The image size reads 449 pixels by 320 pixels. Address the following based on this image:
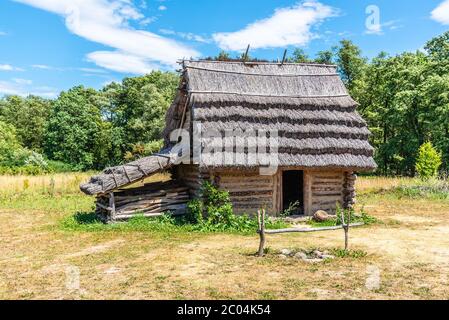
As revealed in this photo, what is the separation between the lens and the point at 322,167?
16828 millimetres

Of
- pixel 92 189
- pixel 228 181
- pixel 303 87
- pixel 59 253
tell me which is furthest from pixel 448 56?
pixel 59 253

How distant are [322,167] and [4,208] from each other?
15.9 metres

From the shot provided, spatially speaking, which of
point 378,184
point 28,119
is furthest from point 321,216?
point 28,119

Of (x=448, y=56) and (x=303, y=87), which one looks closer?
(x=303, y=87)

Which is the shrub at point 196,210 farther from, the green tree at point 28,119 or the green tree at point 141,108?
the green tree at point 28,119

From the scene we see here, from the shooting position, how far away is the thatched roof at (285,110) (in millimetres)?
16781

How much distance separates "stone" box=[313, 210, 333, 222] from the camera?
55.4 ft

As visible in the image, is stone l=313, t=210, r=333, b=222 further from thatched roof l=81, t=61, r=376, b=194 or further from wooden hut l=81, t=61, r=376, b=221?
thatched roof l=81, t=61, r=376, b=194

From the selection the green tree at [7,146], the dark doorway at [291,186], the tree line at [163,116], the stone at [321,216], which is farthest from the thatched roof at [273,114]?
the green tree at [7,146]

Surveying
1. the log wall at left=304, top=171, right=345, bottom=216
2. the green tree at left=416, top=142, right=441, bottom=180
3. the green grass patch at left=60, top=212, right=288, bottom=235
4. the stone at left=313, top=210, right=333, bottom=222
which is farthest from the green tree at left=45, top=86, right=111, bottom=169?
the stone at left=313, top=210, right=333, bottom=222

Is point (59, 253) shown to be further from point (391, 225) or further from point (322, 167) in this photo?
point (391, 225)

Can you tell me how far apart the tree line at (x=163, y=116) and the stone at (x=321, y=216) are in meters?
20.4

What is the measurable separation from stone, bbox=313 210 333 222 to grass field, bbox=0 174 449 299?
1.68m

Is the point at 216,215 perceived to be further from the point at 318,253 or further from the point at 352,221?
the point at 352,221
